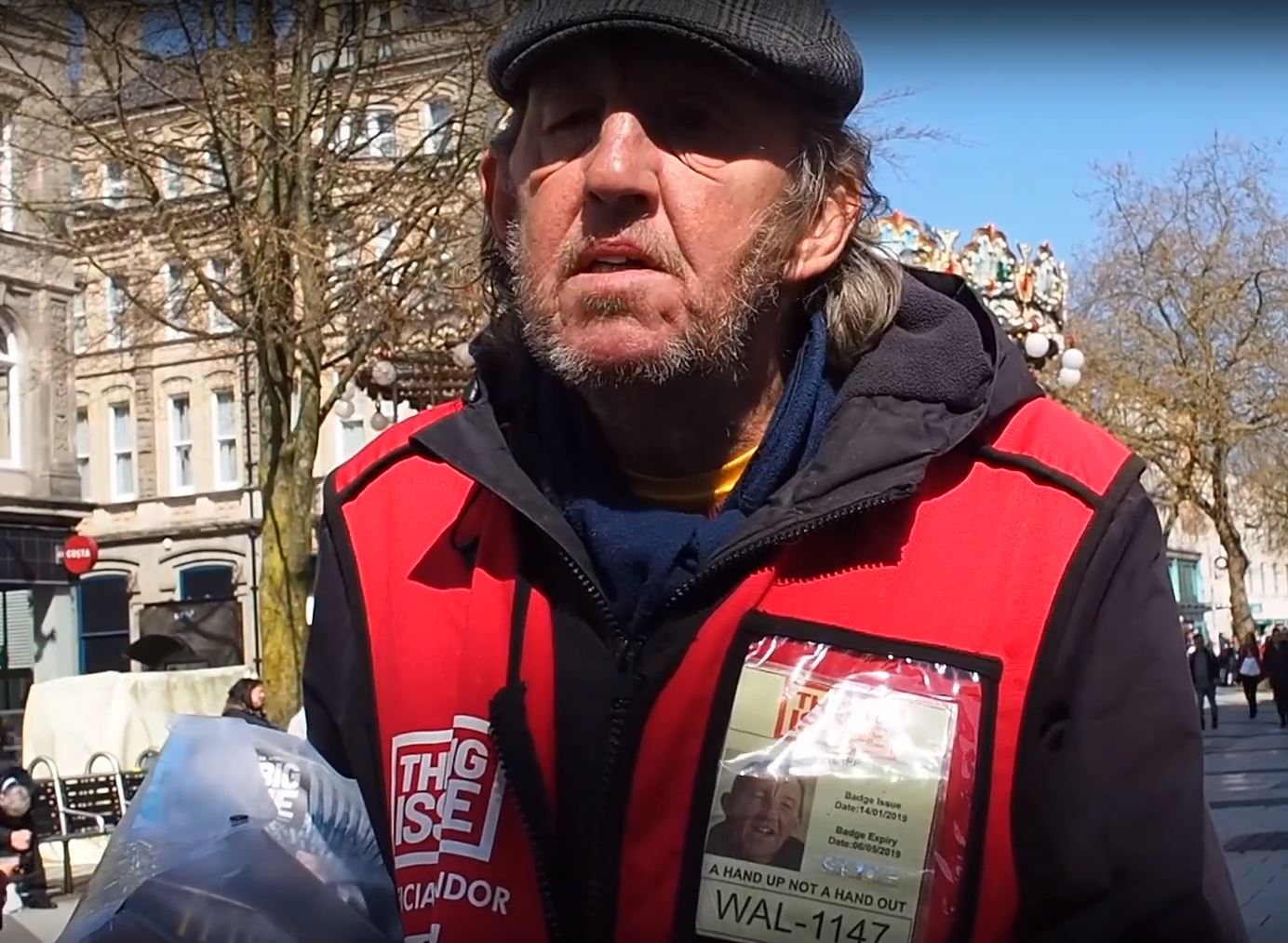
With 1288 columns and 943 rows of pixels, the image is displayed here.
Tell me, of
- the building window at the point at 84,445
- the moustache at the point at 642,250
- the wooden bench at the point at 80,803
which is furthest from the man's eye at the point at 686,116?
the building window at the point at 84,445

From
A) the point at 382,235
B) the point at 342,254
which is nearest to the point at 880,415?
the point at 342,254

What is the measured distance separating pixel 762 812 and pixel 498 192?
888mm

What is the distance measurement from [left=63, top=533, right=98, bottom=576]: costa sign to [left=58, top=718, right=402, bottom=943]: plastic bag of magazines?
78.8ft

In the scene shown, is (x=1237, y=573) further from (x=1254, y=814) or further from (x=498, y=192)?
(x=498, y=192)

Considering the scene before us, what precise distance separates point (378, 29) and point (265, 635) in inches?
220

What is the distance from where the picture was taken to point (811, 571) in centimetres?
176

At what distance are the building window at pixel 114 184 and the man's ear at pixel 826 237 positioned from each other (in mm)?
13370

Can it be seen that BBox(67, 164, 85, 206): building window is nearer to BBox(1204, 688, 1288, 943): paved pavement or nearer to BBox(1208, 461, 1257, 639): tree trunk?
BBox(1204, 688, 1288, 943): paved pavement

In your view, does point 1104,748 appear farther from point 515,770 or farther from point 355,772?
point 355,772

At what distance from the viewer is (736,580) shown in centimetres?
176

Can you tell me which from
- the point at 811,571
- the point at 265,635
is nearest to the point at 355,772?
the point at 811,571

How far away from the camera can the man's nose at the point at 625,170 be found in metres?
1.75

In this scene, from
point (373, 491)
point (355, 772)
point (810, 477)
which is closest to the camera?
point (810, 477)

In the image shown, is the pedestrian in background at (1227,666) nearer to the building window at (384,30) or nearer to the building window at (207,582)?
the building window at (207,582)
